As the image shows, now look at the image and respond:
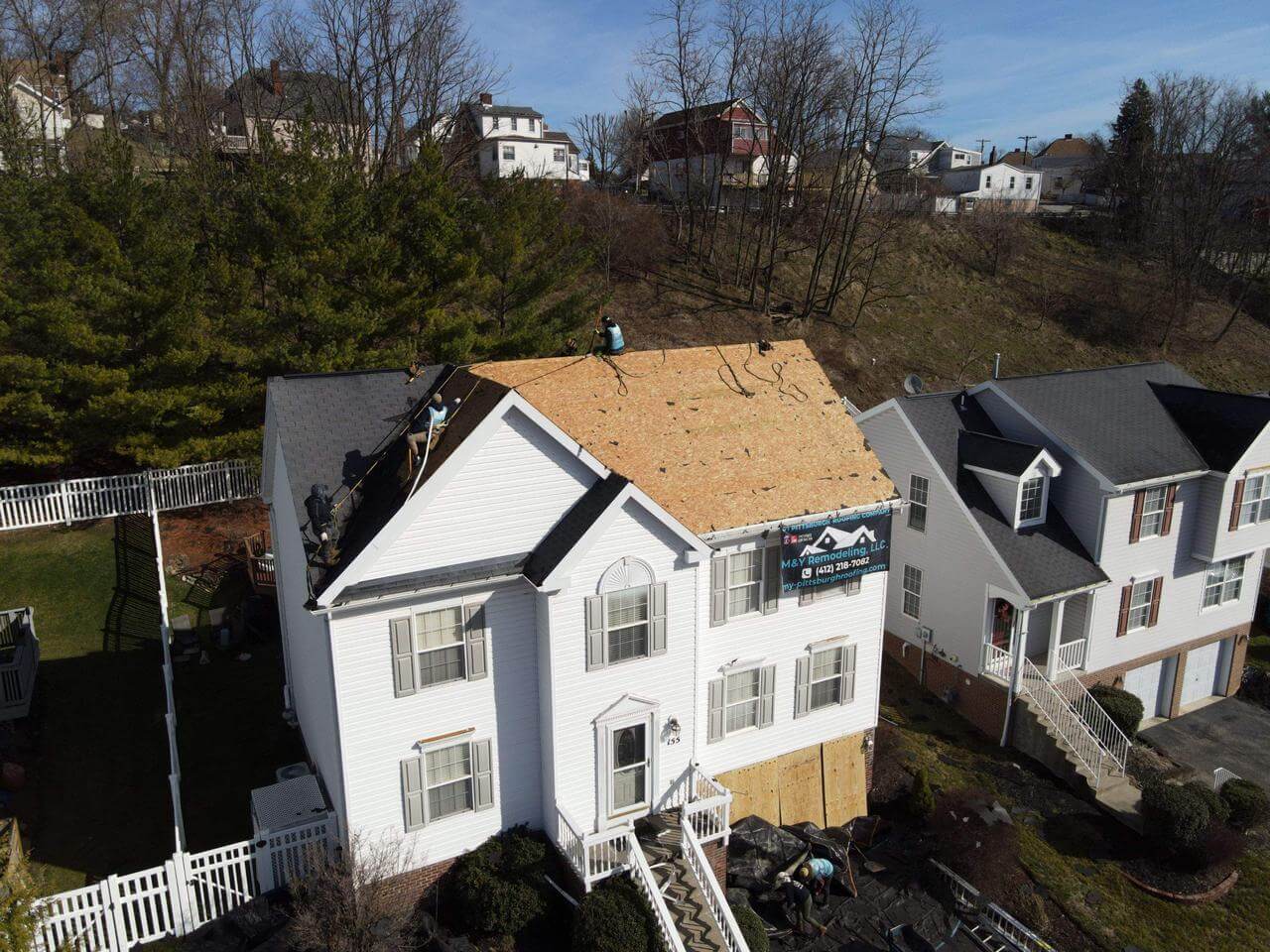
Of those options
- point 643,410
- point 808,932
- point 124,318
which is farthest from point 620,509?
point 124,318

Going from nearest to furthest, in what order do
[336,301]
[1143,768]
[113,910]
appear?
[113,910], [1143,768], [336,301]

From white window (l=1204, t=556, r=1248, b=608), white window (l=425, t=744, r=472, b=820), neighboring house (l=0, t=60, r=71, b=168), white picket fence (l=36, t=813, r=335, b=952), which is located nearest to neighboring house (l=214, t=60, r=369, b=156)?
neighboring house (l=0, t=60, r=71, b=168)

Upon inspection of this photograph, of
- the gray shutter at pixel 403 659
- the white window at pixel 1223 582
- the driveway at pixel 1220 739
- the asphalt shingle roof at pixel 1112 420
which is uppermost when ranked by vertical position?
the asphalt shingle roof at pixel 1112 420

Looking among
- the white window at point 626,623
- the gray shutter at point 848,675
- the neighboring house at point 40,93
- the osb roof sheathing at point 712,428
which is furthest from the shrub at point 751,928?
the neighboring house at point 40,93

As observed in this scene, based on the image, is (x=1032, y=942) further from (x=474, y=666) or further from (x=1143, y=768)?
(x=474, y=666)

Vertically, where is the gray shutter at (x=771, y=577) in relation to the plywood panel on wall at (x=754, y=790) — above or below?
above

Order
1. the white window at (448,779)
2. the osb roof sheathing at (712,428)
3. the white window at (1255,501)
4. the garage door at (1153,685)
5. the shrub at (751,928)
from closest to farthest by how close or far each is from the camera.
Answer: the white window at (448,779), the shrub at (751,928), the osb roof sheathing at (712,428), the white window at (1255,501), the garage door at (1153,685)

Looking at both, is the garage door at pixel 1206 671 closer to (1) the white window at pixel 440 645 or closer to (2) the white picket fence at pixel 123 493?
(1) the white window at pixel 440 645
